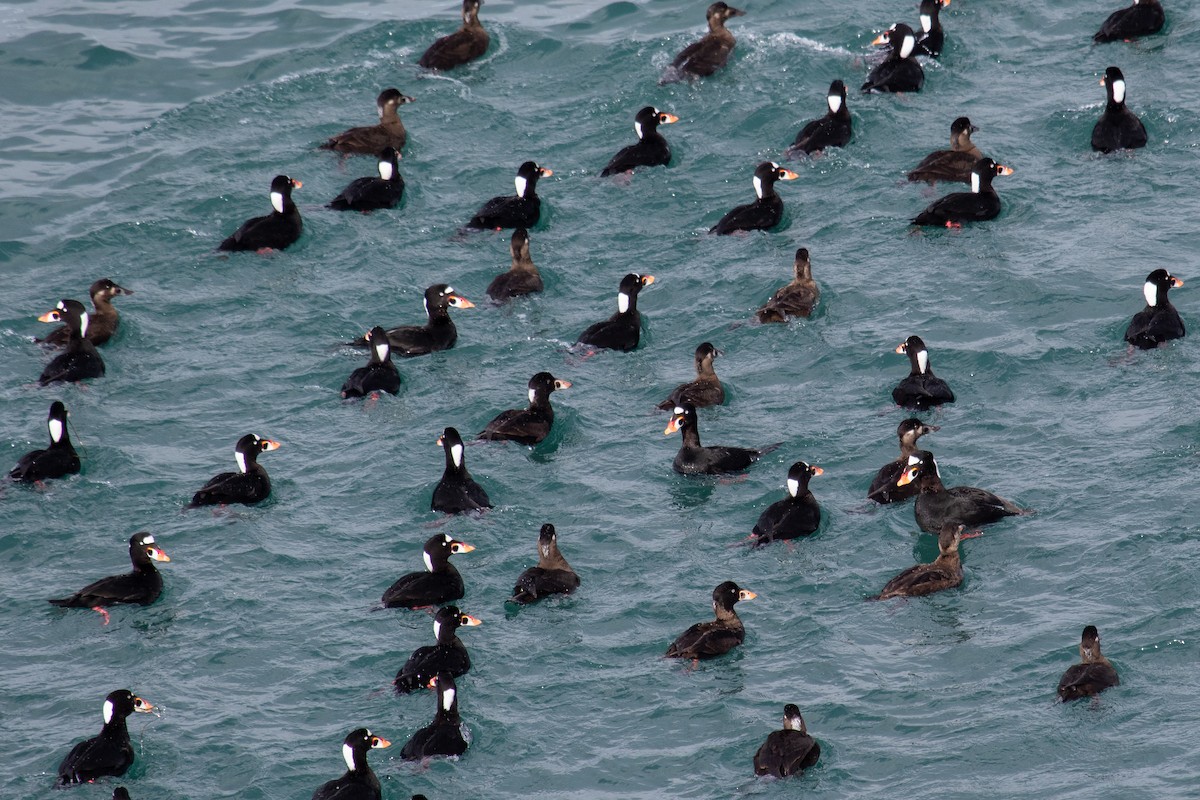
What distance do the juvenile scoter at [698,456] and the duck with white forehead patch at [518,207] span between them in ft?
17.3

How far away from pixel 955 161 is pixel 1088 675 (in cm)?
1031

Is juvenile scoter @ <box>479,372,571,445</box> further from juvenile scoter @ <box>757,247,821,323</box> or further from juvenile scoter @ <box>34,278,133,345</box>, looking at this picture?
juvenile scoter @ <box>34,278,133,345</box>

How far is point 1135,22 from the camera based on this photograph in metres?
28.5

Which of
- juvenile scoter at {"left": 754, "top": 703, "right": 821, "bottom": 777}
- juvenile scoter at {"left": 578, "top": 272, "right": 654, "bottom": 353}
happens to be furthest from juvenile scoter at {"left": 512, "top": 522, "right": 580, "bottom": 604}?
juvenile scoter at {"left": 578, "top": 272, "right": 654, "bottom": 353}

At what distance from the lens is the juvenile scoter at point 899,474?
20.0 m

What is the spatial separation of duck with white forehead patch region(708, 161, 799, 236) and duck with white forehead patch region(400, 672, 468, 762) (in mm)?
9591

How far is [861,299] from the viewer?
23750mm

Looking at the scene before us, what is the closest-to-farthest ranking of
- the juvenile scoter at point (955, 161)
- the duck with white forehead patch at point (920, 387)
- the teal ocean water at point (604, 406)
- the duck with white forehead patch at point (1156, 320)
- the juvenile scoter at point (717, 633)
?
the teal ocean water at point (604, 406), the juvenile scoter at point (717, 633), the duck with white forehead patch at point (920, 387), the duck with white forehead patch at point (1156, 320), the juvenile scoter at point (955, 161)

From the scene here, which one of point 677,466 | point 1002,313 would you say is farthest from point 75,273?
point 1002,313

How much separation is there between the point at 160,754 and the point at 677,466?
20.4 ft

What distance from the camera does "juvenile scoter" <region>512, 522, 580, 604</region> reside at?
18.8 m

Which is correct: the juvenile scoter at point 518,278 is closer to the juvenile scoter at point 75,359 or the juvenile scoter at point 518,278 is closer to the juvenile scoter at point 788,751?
the juvenile scoter at point 75,359

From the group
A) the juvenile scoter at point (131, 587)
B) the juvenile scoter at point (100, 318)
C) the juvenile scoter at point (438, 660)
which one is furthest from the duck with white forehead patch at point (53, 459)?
the juvenile scoter at point (438, 660)

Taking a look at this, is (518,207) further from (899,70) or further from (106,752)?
(106,752)
